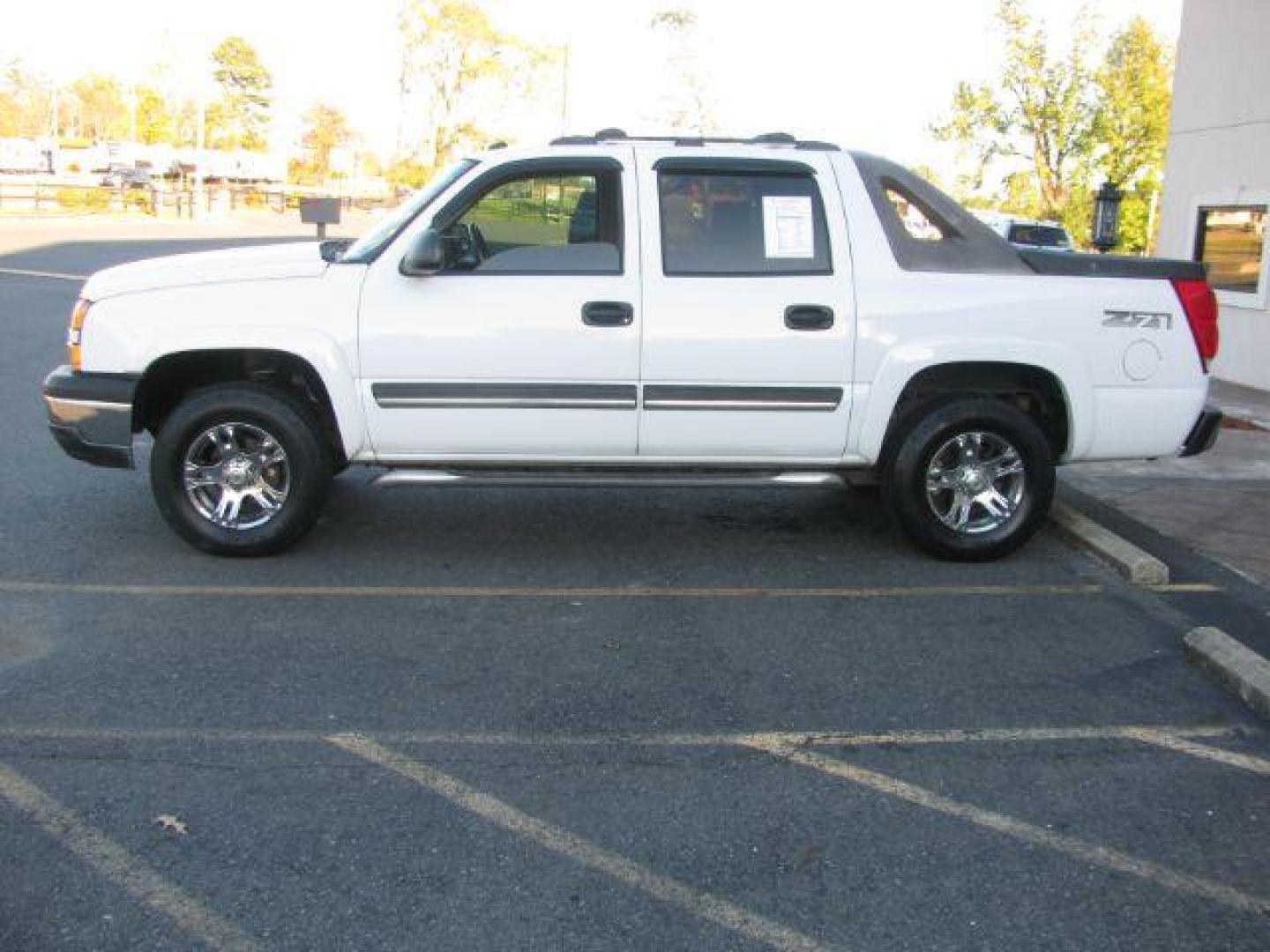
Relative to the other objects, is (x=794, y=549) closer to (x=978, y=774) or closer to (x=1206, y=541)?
(x=1206, y=541)

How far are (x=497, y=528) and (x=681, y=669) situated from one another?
2.30 metres

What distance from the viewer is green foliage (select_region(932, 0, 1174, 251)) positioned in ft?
101

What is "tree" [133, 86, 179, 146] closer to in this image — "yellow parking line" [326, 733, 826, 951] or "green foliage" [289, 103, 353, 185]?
"green foliage" [289, 103, 353, 185]

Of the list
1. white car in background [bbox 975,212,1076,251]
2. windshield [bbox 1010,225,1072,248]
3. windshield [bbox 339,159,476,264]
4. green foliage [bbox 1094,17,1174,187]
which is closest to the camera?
windshield [bbox 339,159,476,264]

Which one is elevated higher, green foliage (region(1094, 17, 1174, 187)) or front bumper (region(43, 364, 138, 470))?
green foliage (region(1094, 17, 1174, 187))

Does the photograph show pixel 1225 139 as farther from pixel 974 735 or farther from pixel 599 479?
pixel 974 735

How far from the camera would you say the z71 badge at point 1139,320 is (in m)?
6.26

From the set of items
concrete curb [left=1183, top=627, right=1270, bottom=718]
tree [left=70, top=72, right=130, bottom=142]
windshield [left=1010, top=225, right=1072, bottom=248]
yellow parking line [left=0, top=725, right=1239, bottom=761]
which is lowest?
yellow parking line [left=0, top=725, right=1239, bottom=761]

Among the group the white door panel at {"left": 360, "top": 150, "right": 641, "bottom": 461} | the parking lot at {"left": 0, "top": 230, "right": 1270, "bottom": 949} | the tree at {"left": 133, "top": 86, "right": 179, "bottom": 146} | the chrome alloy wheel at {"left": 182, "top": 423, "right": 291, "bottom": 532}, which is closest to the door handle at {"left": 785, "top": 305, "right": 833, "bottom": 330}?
the white door panel at {"left": 360, "top": 150, "right": 641, "bottom": 461}

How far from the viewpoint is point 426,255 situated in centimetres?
580

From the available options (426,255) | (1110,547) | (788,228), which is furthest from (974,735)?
(426,255)

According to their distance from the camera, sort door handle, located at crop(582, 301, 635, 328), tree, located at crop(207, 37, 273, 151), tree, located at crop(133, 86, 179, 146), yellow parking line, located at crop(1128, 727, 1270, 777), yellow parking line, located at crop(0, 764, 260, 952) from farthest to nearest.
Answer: tree, located at crop(207, 37, 273, 151) → tree, located at crop(133, 86, 179, 146) → door handle, located at crop(582, 301, 635, 328) → yellow parking line, located at crop(1128, 727, 1270, 777) → yellow parking line, located at crop(0, 764, 260, 952)

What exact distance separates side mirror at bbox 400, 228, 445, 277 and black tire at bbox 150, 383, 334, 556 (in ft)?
3.11

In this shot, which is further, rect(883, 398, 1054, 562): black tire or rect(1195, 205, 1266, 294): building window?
rect(1195, 205, 1266, 294): building window
